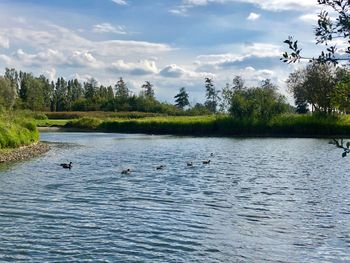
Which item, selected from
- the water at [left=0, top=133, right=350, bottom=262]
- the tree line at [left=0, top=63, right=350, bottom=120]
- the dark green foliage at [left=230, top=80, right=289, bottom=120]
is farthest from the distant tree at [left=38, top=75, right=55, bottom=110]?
the water at [left=0, top=133, right=350, bottom=262]

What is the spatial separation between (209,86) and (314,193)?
130 meters

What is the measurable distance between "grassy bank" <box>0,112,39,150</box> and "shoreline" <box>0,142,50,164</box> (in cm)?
80

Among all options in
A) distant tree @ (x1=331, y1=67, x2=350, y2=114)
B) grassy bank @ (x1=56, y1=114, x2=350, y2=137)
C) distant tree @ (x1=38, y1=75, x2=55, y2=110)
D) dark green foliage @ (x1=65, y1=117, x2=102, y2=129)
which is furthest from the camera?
distant tree @ (x1=38, y1=75, x2=55, y2=110)

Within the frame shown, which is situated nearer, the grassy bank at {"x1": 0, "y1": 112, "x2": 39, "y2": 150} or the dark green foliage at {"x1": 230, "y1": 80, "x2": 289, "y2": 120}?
the grassy bank at {"x1": 0, "y1": 112, "x2": 39, "y2": 150}

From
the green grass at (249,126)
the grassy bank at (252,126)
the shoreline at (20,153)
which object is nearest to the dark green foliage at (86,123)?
the green grass at (249,126)

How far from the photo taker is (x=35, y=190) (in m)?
25.7

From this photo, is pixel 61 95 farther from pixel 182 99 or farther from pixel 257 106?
pixel 257 106

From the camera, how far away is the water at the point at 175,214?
48.4ft

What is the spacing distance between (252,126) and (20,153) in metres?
49.1

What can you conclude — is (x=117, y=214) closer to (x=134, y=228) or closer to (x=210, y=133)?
(x=134, y=228)

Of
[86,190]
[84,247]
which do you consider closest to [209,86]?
[86,190]

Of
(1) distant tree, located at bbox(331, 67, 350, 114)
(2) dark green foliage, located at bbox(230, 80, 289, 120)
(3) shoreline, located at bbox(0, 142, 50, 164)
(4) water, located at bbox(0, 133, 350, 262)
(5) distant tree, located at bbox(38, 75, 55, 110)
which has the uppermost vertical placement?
(5) distant tree, located at bbox(38, 75, 55, 110)

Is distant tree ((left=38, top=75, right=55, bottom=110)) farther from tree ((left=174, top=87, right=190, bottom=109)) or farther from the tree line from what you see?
tree ((left=174, top=87, right=190, bottom=109))

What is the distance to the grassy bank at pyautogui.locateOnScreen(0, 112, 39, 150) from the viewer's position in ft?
148
